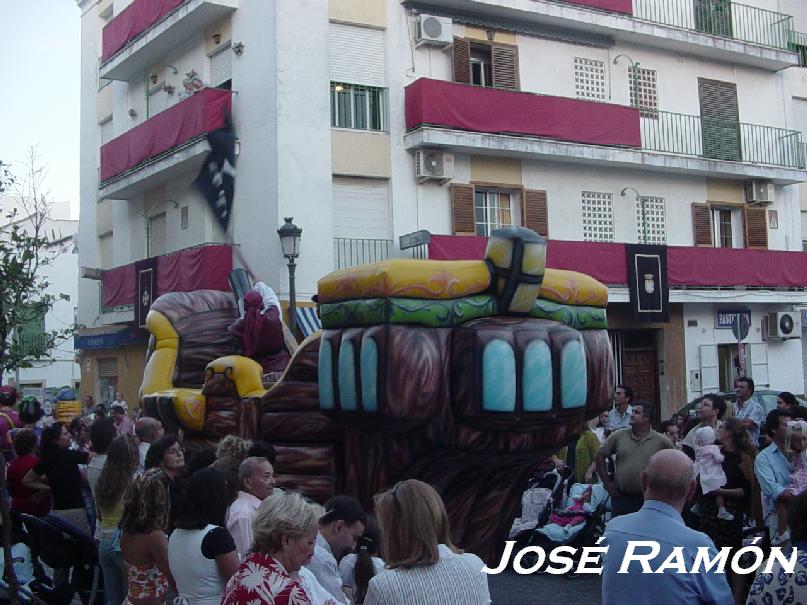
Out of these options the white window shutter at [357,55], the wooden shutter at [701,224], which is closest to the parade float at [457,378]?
the white window shutter at [357,55]

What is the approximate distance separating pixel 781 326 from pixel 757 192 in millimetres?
3274

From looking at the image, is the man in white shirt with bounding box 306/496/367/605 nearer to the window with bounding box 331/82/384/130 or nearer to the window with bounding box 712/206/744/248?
the window with bounding box 331/82/384/130

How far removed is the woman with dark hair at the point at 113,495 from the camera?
611cm

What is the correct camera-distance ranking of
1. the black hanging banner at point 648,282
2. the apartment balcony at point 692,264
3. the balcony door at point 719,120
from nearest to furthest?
the apartment balcony at point 692,264 < the black hanging banner at point 648,282 < the balcony door at point 719,120

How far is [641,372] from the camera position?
22484 mm

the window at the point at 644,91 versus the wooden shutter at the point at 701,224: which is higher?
the window at the point at 644,91

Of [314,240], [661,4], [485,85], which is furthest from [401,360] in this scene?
[661,4]

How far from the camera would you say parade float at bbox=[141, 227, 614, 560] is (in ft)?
20.5

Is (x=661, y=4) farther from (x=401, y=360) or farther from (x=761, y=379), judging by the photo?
(x=401, y=360)

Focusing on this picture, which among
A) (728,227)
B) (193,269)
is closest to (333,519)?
(193,269)

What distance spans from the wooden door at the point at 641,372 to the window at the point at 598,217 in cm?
Result: 265

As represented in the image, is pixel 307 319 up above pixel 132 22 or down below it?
below

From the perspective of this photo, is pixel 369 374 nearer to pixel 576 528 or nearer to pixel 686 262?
pixel 576 528

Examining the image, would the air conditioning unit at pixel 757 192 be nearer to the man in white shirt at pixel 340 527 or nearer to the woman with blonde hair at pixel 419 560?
the man in white shirt at pixel 340 527
